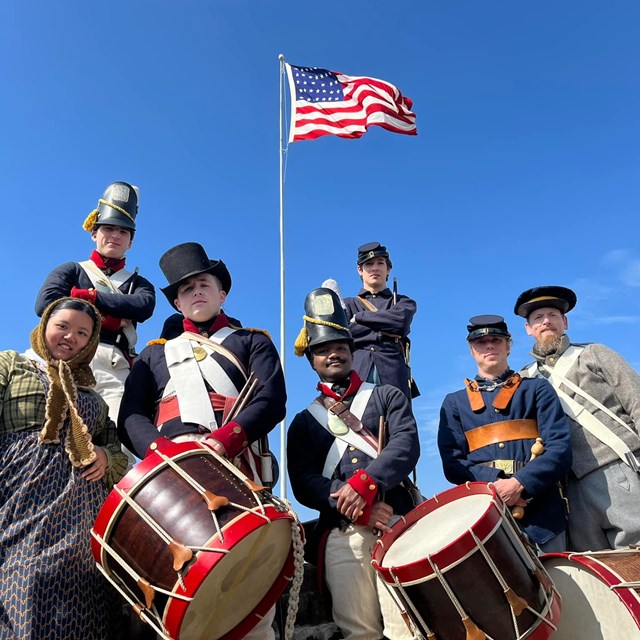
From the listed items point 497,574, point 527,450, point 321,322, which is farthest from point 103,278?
point 497,574

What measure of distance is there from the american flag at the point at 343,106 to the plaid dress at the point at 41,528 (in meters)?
7.96

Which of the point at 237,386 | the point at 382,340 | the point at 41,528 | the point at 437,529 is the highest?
the point at 382,340

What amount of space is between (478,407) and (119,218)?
3432 mm

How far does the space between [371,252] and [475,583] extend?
14.1 ft

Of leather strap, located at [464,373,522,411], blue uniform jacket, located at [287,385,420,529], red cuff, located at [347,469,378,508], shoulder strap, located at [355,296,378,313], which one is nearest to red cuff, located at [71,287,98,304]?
blue uniform jacket, located at [287,385,420,529]

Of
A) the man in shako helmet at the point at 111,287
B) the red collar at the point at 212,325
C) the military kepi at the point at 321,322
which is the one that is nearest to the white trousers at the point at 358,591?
the military kepi at the point at 321,322

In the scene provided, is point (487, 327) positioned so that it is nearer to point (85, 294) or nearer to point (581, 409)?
point (581, 409)

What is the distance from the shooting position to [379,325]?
6047 millimetres

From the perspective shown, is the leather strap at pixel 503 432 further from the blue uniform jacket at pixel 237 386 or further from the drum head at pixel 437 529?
the blue uniform jacket at pixel 237 386

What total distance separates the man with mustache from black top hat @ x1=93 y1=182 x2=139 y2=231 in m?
3.55

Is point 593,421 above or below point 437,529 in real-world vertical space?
above

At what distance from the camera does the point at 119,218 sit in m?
5.30

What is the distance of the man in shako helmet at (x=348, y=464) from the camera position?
3.51m

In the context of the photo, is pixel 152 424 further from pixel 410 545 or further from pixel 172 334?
pixel 410 545
